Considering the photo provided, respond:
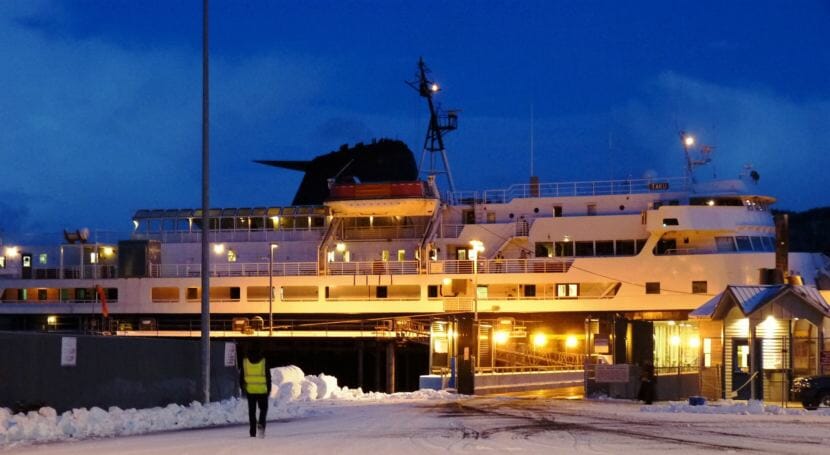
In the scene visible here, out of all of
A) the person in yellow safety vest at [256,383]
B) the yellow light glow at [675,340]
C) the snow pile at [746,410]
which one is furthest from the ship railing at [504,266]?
the person in yellow safety vest at [256,383]

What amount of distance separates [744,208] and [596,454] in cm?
3693

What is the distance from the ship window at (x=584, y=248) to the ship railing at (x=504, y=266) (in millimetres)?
1226

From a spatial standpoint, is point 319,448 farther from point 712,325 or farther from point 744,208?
point 744,208

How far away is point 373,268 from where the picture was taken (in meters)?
51.6

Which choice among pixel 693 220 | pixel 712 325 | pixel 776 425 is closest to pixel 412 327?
pixel 693 220

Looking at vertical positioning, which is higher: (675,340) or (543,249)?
(543,249)

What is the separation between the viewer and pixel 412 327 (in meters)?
46.1

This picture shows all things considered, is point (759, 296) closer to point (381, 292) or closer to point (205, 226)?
point (205, 226)

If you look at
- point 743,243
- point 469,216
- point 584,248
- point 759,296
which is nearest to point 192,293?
point 469,216

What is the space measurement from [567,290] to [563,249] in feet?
7.26

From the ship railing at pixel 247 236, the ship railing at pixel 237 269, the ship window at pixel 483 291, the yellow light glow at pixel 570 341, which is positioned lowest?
the yellow light glow at pixel 570 341

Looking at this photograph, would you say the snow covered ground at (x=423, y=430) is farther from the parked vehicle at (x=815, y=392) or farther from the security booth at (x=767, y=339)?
the security booth at (x=767, y=339)

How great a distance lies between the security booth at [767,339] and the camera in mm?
26688

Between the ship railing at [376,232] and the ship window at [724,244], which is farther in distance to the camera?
the ship railing at [376,232]
